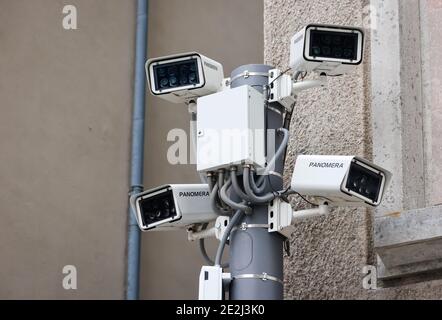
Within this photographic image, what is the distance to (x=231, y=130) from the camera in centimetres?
505

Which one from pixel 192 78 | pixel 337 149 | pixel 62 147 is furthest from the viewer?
pixel 62 147

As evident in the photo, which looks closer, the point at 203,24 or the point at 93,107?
the point at 93,107

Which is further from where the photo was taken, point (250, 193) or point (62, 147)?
point (62, 147)

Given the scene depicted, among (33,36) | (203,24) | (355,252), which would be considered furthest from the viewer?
(203,24)

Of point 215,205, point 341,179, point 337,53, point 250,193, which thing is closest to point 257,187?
point 250,193

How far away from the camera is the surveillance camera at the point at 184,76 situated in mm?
5270

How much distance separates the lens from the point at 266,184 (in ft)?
16.8

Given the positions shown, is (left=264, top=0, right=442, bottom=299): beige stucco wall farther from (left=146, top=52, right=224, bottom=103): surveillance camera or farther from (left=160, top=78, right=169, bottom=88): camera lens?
(left=160, top=78, right=169, bottom=88): camera lens

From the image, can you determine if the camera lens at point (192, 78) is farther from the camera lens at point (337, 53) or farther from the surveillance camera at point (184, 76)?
the camera lens at point (337, 53)

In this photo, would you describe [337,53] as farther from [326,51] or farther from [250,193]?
[250,193]

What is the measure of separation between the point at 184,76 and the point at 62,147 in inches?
101

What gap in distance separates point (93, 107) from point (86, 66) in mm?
279
